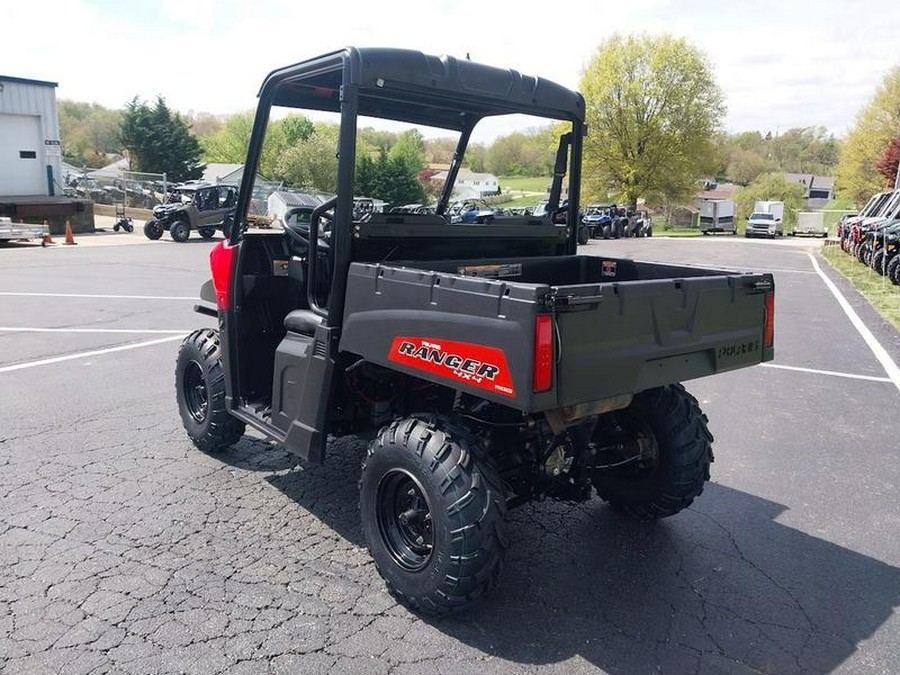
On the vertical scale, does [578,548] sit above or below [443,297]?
below

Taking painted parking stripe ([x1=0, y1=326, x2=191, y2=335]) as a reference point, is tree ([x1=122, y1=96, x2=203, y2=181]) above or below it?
above

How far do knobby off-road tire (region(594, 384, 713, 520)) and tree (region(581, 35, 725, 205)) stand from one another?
45.7 m

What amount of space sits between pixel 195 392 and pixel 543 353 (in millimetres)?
3232

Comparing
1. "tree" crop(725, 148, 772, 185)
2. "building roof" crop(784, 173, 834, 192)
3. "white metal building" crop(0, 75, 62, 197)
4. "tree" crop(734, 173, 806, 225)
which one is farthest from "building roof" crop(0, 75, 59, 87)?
"building roof" crop(784, 173, 834, 192)

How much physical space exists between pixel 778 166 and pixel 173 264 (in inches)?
3775

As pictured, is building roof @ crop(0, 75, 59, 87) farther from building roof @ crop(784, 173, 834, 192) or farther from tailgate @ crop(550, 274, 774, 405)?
building roof @ crop(784, 173, 834, 192)

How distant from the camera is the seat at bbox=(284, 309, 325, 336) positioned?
142 inches

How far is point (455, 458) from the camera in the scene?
2.90 meters

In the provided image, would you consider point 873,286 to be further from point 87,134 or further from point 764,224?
point 87,134

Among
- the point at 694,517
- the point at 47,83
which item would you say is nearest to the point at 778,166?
the point at 47,83

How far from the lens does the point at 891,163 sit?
40438 millimetres

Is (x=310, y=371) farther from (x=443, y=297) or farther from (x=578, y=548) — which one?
(x=578, y=548)

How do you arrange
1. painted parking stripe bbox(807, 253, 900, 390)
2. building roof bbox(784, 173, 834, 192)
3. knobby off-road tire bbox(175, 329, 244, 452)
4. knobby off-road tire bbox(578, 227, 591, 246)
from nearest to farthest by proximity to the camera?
knobby off-road tire bbox(175, 329, 244, 452), painted parking stripe bbox(807, 253, 900, 390), knobby off-road tire bbox(578, 227, 591, 246), building roof bbox(784, 173, 834, 192)

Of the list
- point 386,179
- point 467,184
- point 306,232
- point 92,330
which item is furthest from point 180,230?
point 386,179
